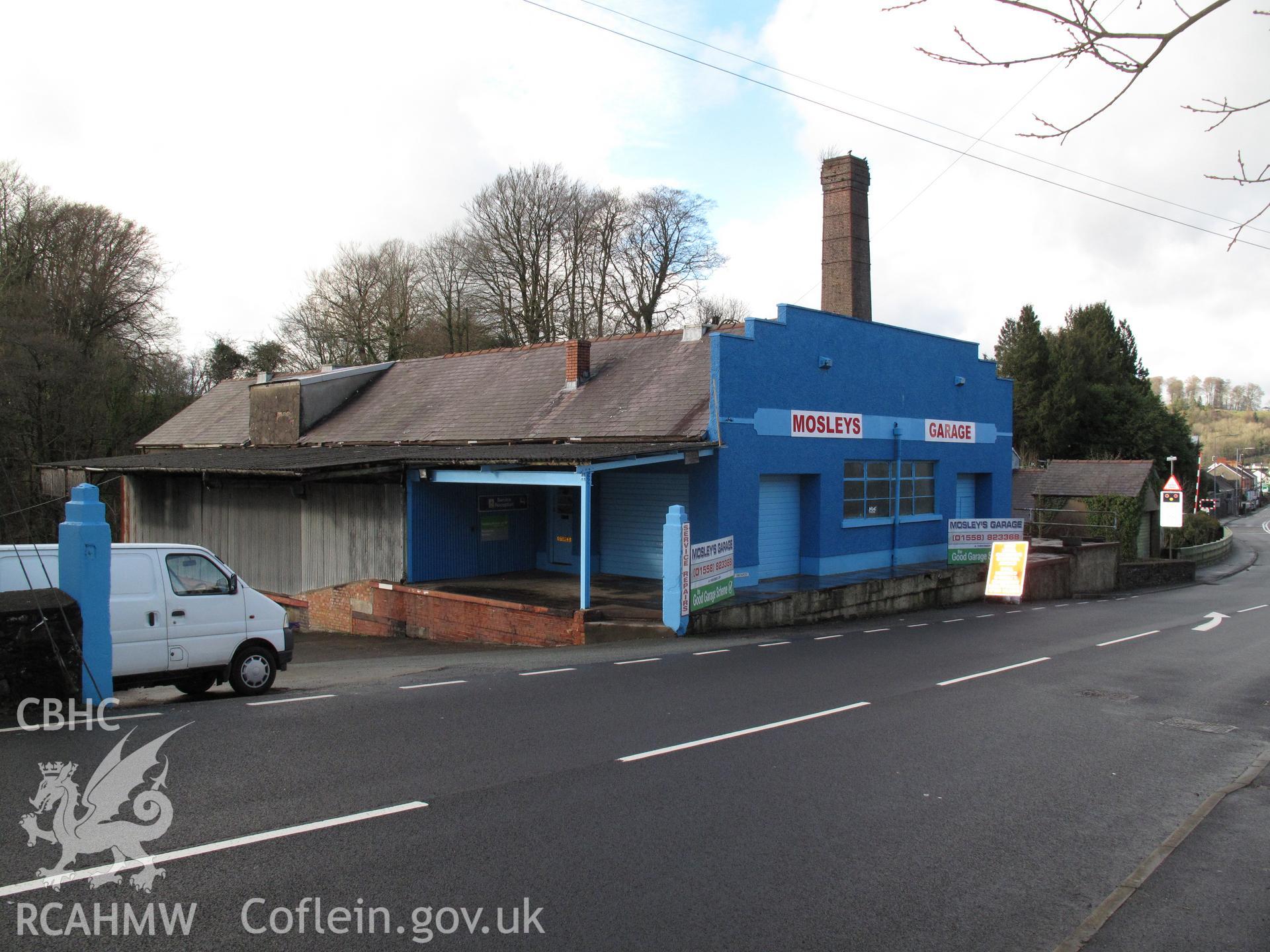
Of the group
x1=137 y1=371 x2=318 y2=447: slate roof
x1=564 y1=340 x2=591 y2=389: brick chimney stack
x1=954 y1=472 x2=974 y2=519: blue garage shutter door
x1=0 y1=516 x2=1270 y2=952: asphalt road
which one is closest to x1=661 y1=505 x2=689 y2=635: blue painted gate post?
x1=0 y1=516 x2=1270 y2=952: asphalt road

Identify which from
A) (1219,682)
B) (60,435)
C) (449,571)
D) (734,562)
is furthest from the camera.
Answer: (60,435)

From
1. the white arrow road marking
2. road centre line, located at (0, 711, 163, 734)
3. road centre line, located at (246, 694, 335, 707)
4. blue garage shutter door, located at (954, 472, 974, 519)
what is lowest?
the white arrow road marking

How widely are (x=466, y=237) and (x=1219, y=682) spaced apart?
41.3 meters

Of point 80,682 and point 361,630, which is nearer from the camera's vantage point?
point 80,682

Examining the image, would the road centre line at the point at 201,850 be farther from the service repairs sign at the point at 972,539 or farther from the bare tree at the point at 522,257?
the bare tree at the point at 522,257

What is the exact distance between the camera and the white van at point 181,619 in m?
9.95

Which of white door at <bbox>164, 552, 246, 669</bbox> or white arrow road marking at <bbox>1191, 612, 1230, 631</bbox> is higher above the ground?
white door at <bbox>164, 552, 246, 669</bbox>

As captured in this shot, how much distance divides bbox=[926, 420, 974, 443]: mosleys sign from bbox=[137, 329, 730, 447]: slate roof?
686cm

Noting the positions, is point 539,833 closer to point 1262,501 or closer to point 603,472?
point 603,472

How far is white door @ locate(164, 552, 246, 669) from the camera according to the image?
10.3m

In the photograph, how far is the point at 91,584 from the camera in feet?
28.2

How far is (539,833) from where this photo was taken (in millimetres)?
5641

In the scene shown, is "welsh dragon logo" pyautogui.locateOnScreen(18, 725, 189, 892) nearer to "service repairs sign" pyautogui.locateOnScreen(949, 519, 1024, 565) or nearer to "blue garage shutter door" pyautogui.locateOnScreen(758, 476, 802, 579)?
"blue garage shutter door" pyautogui.locateOnScreen(758, 476, 802, 579)

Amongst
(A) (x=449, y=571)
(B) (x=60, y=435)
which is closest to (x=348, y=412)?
(A) (x=449, y=571)
